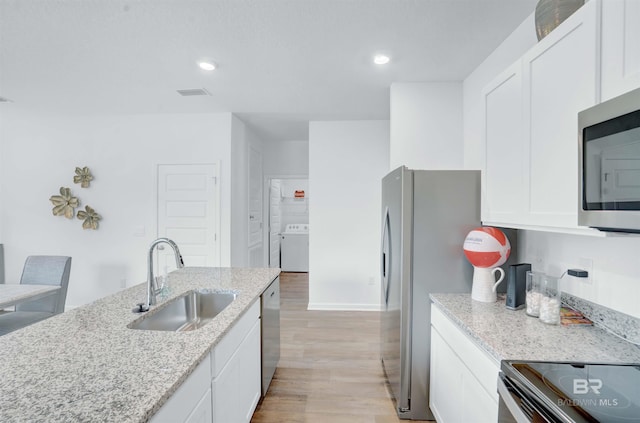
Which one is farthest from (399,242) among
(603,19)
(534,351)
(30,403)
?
(30,403)

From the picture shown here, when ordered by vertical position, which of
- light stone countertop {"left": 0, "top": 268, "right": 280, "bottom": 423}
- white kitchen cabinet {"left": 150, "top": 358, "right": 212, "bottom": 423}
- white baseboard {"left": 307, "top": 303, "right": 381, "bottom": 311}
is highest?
light stone countertop {"left": 0, "top": 268, "right": 280, "bottom": 423}

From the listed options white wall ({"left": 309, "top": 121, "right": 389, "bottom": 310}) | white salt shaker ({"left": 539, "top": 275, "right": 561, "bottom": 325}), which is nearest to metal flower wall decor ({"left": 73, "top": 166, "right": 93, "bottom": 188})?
white wall ({"left": 309, "top": 121, "right": 389, "bottom": 310})

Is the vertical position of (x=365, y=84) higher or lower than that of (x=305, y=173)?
higher

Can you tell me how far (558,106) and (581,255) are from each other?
77cm

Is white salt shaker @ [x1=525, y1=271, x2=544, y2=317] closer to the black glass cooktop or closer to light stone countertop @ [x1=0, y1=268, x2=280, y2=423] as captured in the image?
the black glass cooktop

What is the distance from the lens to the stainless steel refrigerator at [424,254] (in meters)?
1.94

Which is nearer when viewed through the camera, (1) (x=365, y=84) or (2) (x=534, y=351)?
(2) (x=534, y=351)

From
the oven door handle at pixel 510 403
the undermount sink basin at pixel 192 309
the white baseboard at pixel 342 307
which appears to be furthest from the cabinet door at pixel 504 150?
the white baseboard at pixel 342 307

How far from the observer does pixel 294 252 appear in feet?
21.9

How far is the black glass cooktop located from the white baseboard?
10.1 ft

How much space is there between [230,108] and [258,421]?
3166 millimetres

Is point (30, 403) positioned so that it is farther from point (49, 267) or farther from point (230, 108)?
point (230, 108)

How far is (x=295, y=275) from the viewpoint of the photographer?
631 centimetres

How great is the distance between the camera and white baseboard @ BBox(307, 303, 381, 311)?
4066 mm
